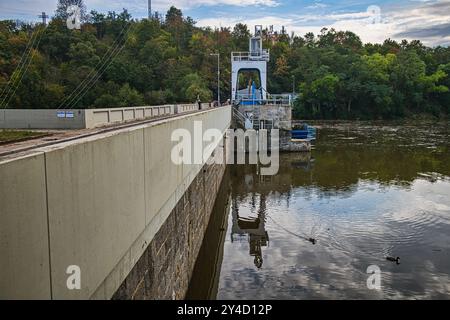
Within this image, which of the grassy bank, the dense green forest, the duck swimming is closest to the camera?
the grassy bank

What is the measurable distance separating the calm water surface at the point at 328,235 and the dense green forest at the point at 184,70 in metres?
31.7

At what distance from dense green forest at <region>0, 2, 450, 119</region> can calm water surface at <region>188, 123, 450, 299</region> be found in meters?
31.7

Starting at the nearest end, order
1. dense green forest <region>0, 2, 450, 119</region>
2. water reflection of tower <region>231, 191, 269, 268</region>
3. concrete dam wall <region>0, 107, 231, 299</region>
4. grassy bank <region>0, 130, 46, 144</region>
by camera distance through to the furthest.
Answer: concrete dam wall <region>0, 107, 231, 299</region> → grassy bank <region>0, 130, 46, 144</region> → water reflection of tower <region>231, 191, 269, 268</region> → dense green forest <region>0, 2, 450, 119</region>

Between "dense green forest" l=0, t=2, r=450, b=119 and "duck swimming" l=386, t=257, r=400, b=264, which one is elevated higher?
"dense green forest" l=0, t=2, r=450, b=119

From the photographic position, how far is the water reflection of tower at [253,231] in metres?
14.6

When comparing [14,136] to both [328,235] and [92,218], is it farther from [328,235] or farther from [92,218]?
[328,235]

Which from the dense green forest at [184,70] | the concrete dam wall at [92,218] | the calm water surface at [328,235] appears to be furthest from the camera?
the dense green forest at [184,70]

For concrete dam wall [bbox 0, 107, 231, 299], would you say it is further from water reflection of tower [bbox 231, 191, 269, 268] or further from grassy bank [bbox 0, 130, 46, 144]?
water reflection of tower [bbox 231, 191, 269, 268]

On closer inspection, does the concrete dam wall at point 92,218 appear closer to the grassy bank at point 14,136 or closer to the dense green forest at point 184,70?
the grassy bank at point 14,136

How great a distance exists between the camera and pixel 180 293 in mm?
9750

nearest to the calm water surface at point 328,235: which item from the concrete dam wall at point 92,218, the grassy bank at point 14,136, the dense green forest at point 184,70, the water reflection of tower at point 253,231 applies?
the water reflection of tower at point 253,231

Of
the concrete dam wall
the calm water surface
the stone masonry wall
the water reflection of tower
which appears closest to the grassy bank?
the concrete dam wall

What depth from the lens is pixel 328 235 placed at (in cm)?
1559

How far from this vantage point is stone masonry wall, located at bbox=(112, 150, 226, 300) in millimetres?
6254
